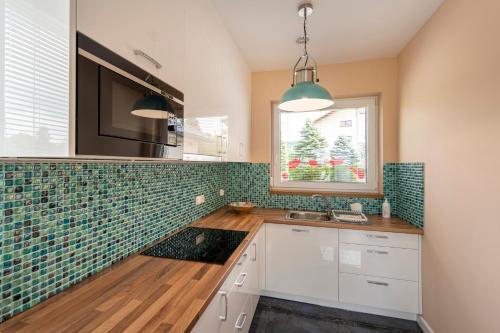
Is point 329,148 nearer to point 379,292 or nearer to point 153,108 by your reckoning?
point 379,292

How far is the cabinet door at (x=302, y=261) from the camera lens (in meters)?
2.07

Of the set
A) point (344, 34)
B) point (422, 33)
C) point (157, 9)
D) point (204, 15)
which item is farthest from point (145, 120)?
point (422, 33)

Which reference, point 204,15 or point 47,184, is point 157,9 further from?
point 47,184

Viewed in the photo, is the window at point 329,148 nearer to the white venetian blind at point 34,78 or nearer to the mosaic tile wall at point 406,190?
the mosaic tile wall at point 406,190

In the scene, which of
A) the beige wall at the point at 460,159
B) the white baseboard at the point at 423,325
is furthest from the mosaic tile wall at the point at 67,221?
the white baseboard at the point at 423,325

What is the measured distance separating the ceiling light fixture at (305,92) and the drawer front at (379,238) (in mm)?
1158

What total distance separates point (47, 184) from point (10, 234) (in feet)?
0.64

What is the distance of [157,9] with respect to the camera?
91 cm

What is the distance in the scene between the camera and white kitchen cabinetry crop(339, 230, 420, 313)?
190 cm

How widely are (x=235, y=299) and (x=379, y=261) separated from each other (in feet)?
4.42

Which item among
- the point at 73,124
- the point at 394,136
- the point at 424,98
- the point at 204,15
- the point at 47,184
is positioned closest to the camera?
the point at 73,124

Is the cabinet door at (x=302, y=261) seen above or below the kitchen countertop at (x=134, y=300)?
below

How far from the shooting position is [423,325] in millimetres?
1838

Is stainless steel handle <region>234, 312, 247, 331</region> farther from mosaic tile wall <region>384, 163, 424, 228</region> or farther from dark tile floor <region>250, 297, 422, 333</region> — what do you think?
mosaic tile wall <region>384, 163, 424, 228</region>
